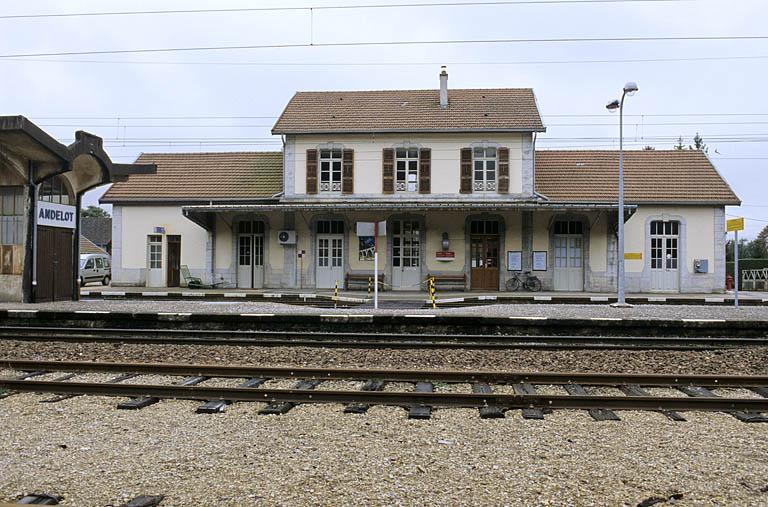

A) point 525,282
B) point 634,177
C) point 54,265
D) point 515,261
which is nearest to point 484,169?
point 515,261

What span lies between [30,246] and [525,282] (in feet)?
59.2

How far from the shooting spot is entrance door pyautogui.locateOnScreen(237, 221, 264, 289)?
27266 mm

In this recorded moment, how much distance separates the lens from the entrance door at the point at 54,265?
1747cm

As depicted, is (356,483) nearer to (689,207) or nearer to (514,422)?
(514,422)

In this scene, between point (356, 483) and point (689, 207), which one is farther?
point (689, 207)

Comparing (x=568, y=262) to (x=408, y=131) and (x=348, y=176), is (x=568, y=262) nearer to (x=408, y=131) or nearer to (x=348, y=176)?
(x=408, y=131)

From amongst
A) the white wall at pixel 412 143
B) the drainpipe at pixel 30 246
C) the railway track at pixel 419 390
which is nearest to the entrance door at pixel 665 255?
the white wall at pixel 412 143

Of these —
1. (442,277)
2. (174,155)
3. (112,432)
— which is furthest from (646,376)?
(174,155)

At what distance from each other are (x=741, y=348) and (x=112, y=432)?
984 cm

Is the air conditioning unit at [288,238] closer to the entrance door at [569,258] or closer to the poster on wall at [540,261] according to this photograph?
the poster on wall at [540,261]

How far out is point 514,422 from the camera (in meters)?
5.80

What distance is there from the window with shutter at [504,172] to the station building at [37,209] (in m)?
15.6

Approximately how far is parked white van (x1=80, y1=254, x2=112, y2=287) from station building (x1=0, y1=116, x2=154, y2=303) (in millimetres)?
13265

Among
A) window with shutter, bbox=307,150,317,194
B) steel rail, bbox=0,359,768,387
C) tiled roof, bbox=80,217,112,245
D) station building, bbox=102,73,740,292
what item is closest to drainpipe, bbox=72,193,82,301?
station building, bbox=102,73,740,292
